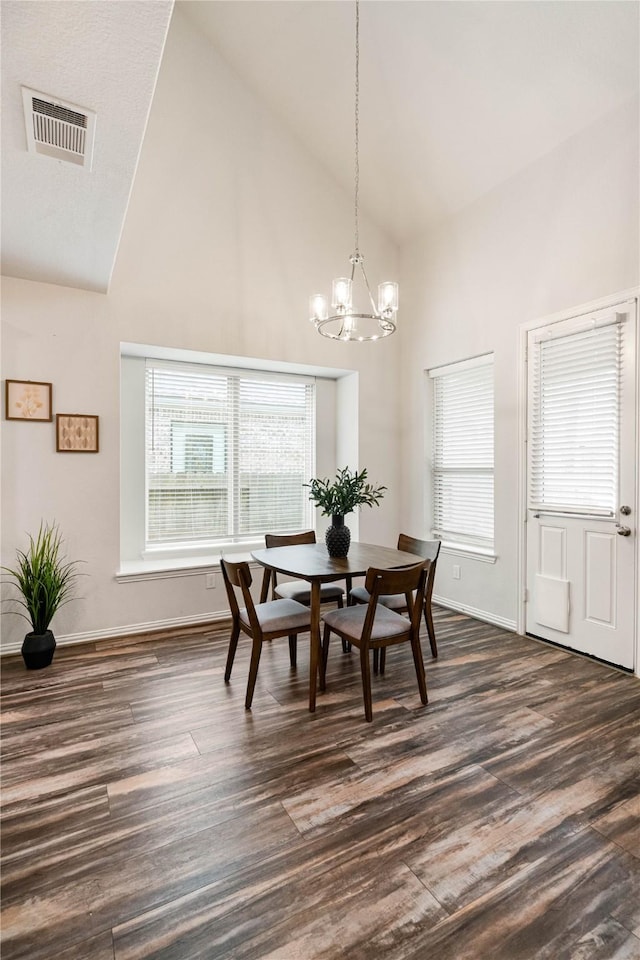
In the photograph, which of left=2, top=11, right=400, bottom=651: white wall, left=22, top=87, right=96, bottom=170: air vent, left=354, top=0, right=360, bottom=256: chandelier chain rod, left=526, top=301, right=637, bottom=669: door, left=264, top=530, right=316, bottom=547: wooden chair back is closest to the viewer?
left=22, top=87, right=96, bottom=170: air vent

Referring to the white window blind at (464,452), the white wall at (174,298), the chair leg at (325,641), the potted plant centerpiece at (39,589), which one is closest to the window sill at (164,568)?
the white wall at (174,298)

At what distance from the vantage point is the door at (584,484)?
3.05m

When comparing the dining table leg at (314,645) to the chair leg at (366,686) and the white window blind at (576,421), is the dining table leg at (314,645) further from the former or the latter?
the white window blind at (576,421)

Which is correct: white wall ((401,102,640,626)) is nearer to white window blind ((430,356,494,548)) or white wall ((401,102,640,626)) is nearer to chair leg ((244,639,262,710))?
white window blind ((430,356,494,548))

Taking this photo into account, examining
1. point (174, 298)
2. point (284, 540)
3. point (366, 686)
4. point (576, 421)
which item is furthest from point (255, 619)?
point (174, 298)

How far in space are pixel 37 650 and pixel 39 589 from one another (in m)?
0.41

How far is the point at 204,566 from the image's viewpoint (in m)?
4.08

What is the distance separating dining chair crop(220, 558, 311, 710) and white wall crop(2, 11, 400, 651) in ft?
4.38

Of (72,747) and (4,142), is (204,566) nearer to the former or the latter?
(72,747)

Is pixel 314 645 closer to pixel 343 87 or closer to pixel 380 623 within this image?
pixel 380 623

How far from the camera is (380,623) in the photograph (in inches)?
106

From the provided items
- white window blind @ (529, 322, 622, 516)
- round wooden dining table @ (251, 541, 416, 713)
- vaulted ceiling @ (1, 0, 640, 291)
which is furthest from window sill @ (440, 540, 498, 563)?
vaulted ceiling @ (1, 0, 640, 291)

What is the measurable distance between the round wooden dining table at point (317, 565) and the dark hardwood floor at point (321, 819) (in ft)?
1.10

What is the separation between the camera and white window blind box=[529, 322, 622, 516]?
10.3 ft
